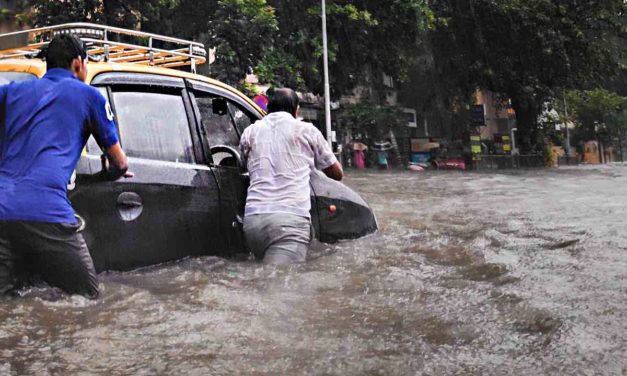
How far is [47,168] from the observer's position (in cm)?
294

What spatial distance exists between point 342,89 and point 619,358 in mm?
20810

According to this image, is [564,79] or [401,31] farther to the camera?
[564,79]

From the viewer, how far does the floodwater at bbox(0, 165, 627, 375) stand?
100 inches

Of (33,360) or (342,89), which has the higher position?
(342,89)

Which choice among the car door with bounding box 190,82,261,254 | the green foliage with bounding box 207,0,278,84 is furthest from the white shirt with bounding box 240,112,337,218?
the green foliage with bounding box 207,0,278,84

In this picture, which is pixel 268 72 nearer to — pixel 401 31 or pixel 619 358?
pixel 401 31

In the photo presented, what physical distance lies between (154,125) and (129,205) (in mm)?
600

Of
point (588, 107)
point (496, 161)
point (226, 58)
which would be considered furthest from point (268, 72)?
point (588, 107)

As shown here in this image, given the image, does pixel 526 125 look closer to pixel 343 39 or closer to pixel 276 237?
pixel 343 39

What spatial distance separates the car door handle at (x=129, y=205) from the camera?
356 cm

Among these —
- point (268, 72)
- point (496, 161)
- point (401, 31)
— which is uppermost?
point (401, 31)

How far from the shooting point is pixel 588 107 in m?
37.3

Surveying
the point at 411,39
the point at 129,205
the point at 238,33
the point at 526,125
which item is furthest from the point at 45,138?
the point at 526,125

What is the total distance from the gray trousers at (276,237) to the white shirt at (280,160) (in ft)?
0.17
